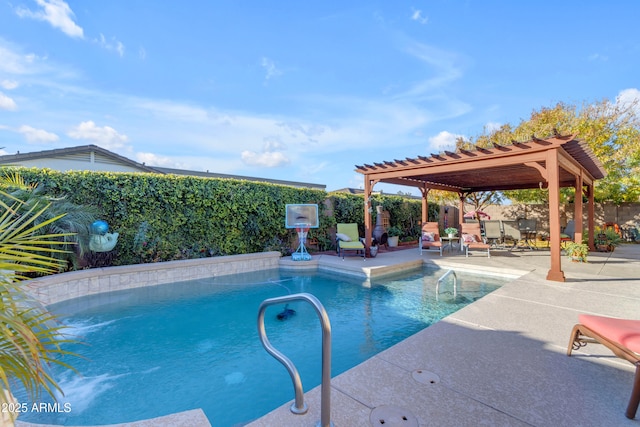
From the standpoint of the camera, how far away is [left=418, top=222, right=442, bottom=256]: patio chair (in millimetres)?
10039

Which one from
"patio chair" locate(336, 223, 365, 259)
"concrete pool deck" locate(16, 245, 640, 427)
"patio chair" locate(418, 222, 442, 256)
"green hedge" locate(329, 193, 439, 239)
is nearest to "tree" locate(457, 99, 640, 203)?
"green hedge" locate(329, 193, 439, 239)

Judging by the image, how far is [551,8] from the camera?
286 inches

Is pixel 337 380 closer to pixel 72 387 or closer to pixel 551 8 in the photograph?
pixel 72 387

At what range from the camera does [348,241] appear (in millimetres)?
9680

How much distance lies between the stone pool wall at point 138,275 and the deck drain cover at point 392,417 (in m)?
5.58

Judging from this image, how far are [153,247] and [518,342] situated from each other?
26.6 feet

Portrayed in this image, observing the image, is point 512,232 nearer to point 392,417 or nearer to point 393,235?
point 393,235

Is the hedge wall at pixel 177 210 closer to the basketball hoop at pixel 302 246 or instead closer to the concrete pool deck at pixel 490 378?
the basketball hoop at pixel 302 246

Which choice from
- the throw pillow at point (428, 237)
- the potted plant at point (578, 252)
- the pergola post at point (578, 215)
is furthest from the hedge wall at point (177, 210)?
the pergola post at point (578, 215)

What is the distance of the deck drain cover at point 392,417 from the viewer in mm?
1898

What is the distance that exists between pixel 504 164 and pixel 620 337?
5.75 m

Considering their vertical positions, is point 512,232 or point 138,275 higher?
point 512,232

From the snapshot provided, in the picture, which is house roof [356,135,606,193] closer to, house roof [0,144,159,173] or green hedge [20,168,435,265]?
green hedge [20,168,435,265]

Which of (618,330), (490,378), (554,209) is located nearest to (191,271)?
(490,378)
